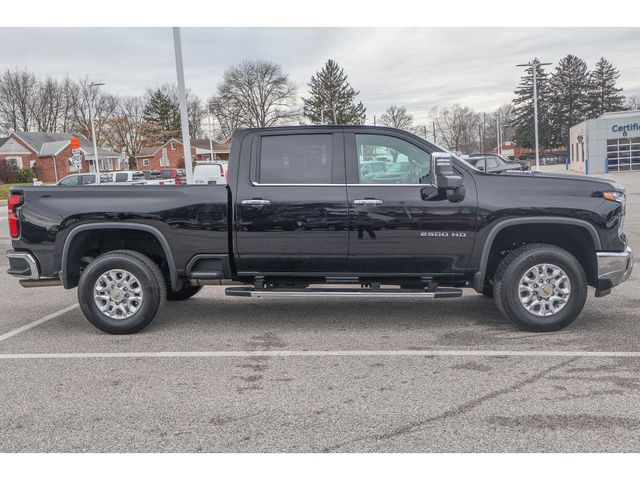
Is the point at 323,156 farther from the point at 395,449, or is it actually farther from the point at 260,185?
the point at 395,449

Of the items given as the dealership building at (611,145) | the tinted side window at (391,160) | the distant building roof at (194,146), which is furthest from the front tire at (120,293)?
the distant building roof at (194,146)

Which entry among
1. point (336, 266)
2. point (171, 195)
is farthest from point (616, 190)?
point (171, 195)

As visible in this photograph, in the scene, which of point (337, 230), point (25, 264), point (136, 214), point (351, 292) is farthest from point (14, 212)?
point (351, 292)

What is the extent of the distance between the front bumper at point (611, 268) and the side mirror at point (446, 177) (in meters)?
1.44

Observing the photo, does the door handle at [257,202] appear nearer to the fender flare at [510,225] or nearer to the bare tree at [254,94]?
the fender flare at [510,225]

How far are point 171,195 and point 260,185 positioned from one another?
87 cm

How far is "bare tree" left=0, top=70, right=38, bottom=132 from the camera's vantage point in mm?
89312

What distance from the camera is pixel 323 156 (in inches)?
249

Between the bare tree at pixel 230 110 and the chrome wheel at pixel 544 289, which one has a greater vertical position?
the bare tree at pixel 230 110

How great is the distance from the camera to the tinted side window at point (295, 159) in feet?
20.6

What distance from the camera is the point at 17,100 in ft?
300

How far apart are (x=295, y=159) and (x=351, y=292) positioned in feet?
4.66

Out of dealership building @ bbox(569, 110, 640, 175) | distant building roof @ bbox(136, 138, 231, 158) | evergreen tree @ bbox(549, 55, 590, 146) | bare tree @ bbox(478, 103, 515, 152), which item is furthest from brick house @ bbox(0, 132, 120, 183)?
bare tree @ bbox(478, 103, 515, 152)

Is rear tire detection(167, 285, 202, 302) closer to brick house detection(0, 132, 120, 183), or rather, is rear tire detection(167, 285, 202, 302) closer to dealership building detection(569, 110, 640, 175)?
dealership building detection(569, 110, 640, 175)
